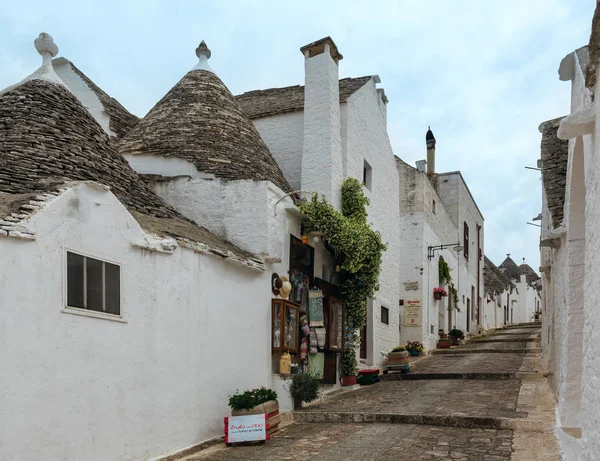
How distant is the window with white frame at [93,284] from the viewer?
6547 millimetres

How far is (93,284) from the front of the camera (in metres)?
6.82

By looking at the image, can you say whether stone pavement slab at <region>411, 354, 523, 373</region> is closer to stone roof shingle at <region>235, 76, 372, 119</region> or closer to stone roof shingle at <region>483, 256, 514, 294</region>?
stone roof shingle at <region>235, 76, 372, 119</region>

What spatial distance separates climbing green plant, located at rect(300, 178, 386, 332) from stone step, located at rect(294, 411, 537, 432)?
3449 millimetres

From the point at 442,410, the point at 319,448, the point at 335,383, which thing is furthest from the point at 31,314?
the point at 335,383

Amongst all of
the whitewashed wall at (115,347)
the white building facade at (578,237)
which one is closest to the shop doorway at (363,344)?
the whitewashed wall at (115,347)

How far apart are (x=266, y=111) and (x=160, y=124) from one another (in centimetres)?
312

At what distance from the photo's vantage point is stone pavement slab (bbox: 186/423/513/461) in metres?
7.41

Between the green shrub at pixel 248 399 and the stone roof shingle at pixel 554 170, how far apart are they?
4548 mm

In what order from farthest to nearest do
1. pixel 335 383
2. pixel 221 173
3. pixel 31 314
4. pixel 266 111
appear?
pixel 266 111, pixel 335 383, pixel 221 173, pixel 31 314

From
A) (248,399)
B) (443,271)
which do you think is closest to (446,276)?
(443,271)

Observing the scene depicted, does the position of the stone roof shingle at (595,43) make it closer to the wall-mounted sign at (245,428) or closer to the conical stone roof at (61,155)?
the conical stone roof at (61,155)

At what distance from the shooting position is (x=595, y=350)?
415 cm

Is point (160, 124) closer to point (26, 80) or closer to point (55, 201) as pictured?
point (26, 80)

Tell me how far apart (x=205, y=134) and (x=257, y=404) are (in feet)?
17.8
